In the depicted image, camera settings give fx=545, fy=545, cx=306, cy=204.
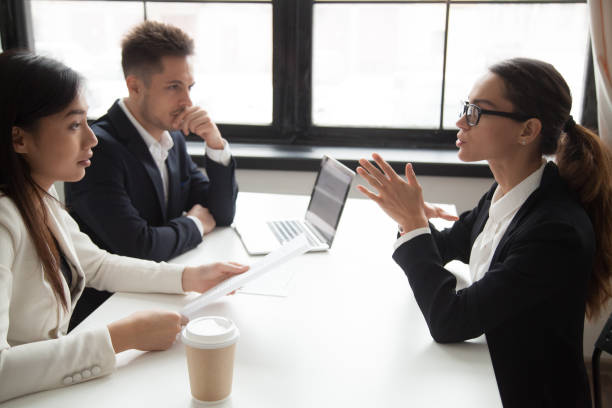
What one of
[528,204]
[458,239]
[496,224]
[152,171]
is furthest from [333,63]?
[528,204]

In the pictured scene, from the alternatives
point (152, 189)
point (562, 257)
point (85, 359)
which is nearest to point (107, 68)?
point (152, 189)

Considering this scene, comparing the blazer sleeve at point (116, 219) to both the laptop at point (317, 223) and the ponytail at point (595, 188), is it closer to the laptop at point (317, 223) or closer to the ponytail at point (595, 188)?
the laptop at point (317, 223)

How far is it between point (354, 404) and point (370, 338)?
0.23m

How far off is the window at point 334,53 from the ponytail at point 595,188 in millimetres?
1382

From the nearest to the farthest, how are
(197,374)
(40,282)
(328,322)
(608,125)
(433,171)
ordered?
(197,374)
(40,282)
(328,322)
(608,125)
(433,171)

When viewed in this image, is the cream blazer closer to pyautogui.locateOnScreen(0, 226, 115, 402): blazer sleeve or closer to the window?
pyautogui.locateOnScreen(0, 226, 115, 402): blazer sleeve

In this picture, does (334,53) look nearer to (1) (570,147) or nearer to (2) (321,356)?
(1) (570,147)

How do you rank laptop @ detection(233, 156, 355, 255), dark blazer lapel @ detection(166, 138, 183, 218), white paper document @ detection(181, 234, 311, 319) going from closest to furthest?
white paper document @ detection(181, 234, 311, 319) → laptop @ detection(233, 156, 355, 255) → dark blazer lapel @ detection(166, 138, 183, 218)

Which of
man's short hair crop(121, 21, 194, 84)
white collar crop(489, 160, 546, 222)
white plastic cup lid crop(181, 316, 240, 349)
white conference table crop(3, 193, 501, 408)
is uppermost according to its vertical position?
man's short hair crop(121, 21, 194, 84)

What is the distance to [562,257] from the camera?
105 cm

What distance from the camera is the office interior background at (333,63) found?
8.18ft

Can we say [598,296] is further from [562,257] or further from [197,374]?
[197,374]

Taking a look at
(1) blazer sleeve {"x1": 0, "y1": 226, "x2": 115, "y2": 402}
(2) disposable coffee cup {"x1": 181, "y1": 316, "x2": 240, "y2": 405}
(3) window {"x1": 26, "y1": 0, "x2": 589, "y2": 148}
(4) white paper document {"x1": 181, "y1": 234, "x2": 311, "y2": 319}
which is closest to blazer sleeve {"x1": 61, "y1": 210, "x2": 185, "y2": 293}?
(4) white paper document {"x1": 181, "y1": 234, "x2": 311, "y2": 319}

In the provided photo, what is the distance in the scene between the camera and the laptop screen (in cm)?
159
